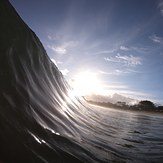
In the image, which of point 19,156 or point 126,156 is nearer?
point 19,156

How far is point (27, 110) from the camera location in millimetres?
3568

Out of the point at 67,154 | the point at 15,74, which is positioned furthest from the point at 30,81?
the point at 67,154

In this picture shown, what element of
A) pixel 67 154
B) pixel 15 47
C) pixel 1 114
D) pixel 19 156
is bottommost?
pixel 19 156

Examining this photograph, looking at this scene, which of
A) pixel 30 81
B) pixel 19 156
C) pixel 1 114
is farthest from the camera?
pixel 30 81

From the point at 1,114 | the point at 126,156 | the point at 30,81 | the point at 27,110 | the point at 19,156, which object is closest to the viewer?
the point at 19,156

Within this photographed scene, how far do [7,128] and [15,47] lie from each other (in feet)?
8.97

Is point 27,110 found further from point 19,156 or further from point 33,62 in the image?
point 33,62

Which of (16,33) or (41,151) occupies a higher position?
(16,33)

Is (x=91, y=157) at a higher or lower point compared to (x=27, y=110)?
lower

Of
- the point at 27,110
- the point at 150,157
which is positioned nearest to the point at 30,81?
the point at 27,110

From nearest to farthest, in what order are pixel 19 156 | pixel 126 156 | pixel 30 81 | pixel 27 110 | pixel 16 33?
pixel 19 156, pixel 27 110, pixel 126 156, pixel 30 81, pixel 16 33

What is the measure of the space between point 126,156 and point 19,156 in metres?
2.32

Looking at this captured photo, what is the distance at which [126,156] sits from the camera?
3949 millimetres

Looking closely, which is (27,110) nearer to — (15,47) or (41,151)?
(41,151)
